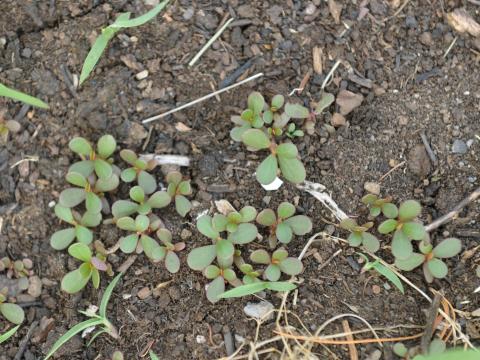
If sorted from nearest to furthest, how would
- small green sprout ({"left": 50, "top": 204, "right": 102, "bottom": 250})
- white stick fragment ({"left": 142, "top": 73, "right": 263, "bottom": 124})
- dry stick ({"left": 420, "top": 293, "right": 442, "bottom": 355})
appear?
dry stick ({"left": 420, "top": 293, "right": 442, "bottom": 355})
small green sprout ({"left": 50, "top": 204, "right": 102, "bottom": 250})
white stick fragment ({"left": 142, "top": 73, "right": 263, "bottom": 124})

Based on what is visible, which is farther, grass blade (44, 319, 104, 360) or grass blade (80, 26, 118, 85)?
grass blade (80, 26, 118, 85)

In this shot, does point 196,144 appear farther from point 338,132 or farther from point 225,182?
point 338,132

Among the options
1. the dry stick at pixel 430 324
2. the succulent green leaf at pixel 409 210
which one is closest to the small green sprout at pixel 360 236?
the succulent green leaf at pixel 409 210

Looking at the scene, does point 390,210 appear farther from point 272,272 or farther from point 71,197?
point 71,197

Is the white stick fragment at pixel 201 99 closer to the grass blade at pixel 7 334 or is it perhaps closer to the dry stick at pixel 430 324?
the grass blade at pixel 7 334

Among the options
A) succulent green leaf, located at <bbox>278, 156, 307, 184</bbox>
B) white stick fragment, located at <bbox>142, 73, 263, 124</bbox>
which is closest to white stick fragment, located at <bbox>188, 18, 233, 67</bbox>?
white stick fragment, located at <bbox>142, 73, 263, 124</bbox>


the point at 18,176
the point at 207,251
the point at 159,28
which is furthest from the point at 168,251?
the point at 159,28

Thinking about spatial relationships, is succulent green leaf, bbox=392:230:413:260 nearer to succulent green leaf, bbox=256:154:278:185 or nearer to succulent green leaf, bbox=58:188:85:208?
succulent green leaf, bbox=256:154:278:185

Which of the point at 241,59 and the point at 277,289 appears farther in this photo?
the point at 241,59
